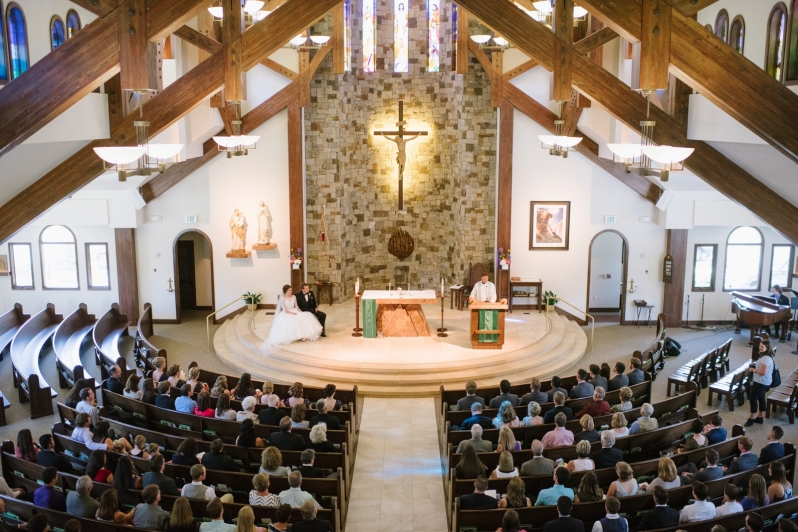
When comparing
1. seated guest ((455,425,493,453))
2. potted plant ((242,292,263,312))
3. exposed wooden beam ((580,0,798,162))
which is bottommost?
seated guest ((455,425,493,453))

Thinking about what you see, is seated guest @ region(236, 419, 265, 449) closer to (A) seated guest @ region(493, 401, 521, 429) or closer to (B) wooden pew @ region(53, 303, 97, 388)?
(A) seated guest @ region(493, 401, 521, 429)

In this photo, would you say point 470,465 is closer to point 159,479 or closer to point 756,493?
point 756,493

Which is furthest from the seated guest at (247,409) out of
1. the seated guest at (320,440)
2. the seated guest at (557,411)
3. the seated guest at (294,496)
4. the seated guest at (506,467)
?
the seated guest at (557,411)

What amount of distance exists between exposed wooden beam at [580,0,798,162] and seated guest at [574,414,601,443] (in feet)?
13.2

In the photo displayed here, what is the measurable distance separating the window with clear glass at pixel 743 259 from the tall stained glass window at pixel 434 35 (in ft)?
28.2

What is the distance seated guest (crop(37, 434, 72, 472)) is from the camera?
27.9ft

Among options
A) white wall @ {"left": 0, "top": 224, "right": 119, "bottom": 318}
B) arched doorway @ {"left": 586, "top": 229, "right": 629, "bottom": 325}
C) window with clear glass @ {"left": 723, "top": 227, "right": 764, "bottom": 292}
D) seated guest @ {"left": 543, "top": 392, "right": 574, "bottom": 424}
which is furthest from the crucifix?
seated guest @ {"left": 543, "top": 392, "right": 574, "bottom": 424}

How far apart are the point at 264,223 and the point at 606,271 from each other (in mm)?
9180

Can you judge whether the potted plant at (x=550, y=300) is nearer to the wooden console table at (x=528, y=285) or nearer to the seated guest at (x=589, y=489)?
the wooden console table at (x=528, y=285)

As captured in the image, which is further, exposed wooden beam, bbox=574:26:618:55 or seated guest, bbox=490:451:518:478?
exposed wooden beam, bbox=574:26:618:55

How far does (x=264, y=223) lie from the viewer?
18.2 meters

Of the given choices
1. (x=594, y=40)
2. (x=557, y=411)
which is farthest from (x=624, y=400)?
(x=594, y=40)

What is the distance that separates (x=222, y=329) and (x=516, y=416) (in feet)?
30.5

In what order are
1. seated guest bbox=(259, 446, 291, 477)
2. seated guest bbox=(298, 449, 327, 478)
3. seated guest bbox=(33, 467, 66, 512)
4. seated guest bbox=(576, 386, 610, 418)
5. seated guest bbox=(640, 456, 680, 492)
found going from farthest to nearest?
seated guest bbox=(576, 386, 610, 418) → seated guest bbox=(298, 449, 327, 478) → seated guest bbox=(259, 446, 291, 477) → seated guest bbox=(640, 456, 680, 492) → seated guest bbox=(33, 467, 66, 512)
